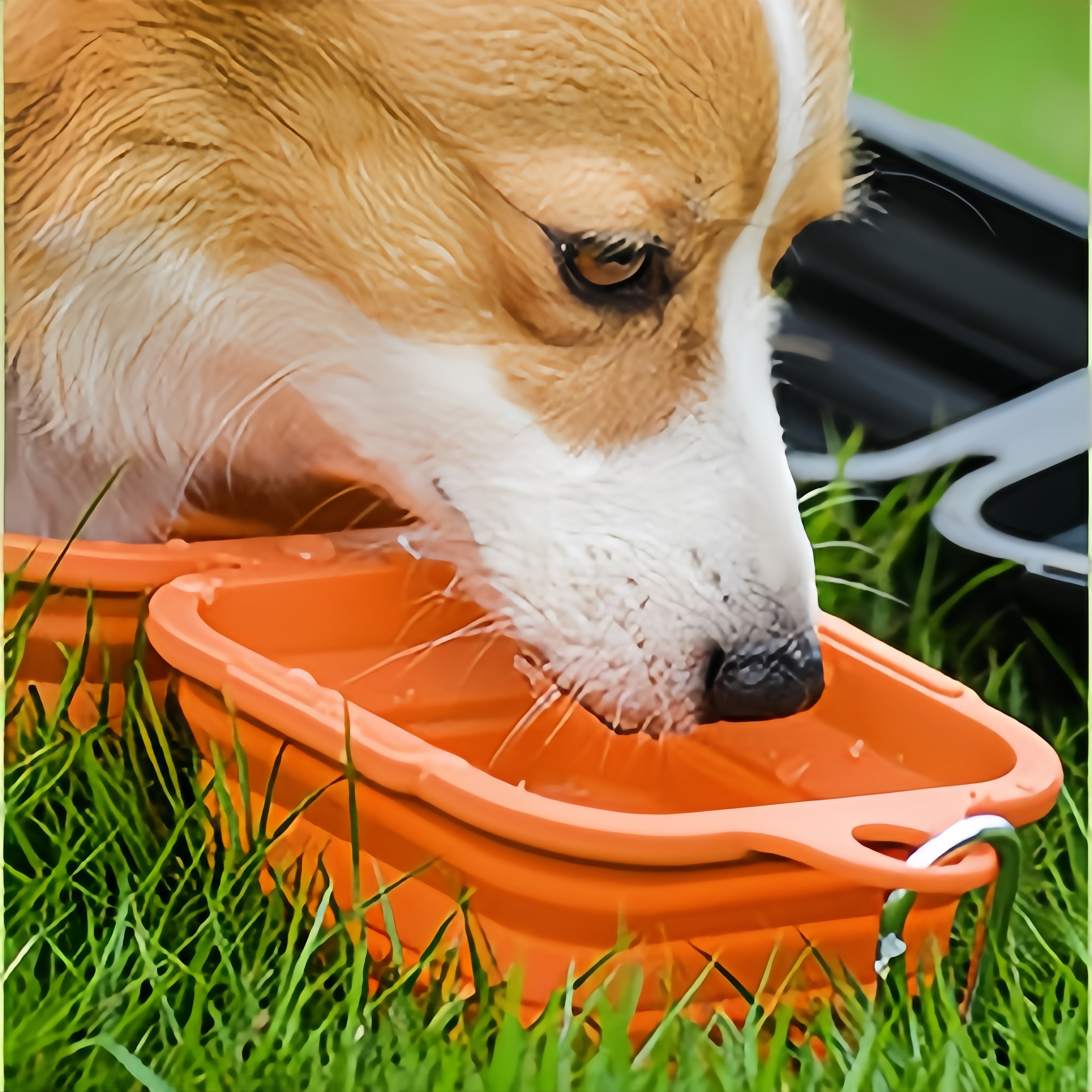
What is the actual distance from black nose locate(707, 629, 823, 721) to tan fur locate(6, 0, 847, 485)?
15cm

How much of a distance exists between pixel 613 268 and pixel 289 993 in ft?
1.45

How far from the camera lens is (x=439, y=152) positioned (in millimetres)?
763

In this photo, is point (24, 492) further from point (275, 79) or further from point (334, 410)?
point (275, 79)

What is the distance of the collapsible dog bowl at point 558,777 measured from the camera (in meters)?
0.64

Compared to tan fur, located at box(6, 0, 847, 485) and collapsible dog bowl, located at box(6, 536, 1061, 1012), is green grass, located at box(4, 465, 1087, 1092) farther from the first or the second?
tan fur, located at box(6, 0, 847, 485)

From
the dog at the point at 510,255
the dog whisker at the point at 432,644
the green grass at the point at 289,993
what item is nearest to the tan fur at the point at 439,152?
the dog at the point at 510,255

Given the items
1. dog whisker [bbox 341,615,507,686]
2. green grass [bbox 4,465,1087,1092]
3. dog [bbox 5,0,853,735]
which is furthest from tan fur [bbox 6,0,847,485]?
green grass [bbox 4,465,1087,1092]

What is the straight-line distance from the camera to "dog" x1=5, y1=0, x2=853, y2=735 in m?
0.75

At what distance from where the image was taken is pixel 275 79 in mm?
775

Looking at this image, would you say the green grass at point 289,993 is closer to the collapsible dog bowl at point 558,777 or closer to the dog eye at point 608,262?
the collapsible dog bowl at point 558,777

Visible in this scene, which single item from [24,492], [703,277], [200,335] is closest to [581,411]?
[703,277]

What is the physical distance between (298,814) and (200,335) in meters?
0.32

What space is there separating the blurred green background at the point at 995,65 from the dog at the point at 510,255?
49mm

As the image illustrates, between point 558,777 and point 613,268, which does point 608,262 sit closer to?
point 613,268
